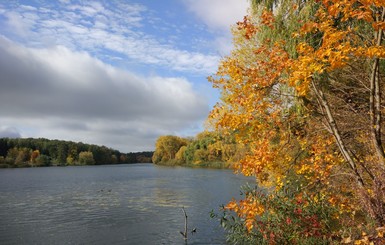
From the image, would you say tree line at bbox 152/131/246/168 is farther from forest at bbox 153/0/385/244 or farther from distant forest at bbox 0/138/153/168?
forest at bbox 153/0/385/244

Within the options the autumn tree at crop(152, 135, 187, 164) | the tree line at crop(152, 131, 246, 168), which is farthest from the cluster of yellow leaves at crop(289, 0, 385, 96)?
the autumn tree at crop(152, 135, 187, 164)

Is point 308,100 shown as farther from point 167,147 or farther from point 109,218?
point 167,147

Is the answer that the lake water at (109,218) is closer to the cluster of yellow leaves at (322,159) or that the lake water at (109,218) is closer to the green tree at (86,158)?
the cluster of yellow leaves at (322,159)

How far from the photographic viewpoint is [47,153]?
179 metres

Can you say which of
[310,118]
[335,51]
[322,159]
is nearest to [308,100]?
[310,118]

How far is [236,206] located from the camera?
863 centimetres

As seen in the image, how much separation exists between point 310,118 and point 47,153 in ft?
606

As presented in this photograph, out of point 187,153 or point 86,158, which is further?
point 86,158

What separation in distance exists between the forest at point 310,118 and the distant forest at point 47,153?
511 ft

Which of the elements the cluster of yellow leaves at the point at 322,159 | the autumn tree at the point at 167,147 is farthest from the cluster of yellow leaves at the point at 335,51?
the autumn tree at the point at 167,147

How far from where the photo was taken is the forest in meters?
7.00

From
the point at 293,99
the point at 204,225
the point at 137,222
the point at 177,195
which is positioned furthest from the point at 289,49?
the point at 177,195

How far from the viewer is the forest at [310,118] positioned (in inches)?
275

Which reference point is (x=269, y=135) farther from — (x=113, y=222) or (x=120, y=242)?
(x=113, y=222)
